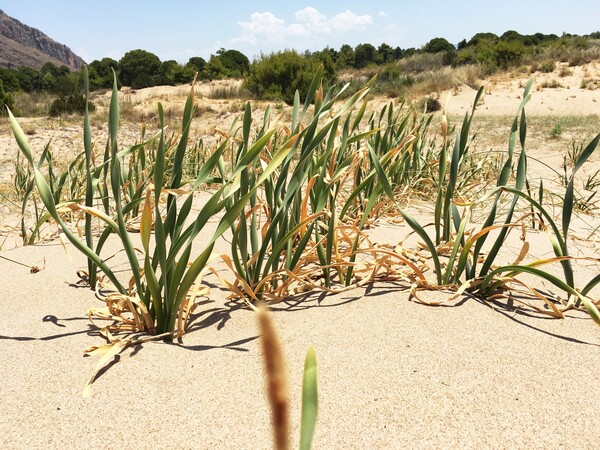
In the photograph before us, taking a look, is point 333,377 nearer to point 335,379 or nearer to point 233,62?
point 335,379

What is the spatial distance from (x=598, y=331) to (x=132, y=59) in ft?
101

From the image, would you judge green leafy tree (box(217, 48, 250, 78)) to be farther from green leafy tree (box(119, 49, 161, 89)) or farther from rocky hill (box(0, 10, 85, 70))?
rocky hill (box(0, 10, 85, 70))

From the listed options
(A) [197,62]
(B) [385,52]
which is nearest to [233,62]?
(A) [197,62]

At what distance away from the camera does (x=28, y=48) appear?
80.2 metres

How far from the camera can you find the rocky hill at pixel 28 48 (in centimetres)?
6781

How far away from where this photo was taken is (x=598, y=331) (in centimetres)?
117

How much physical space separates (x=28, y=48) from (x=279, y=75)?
3135 inches

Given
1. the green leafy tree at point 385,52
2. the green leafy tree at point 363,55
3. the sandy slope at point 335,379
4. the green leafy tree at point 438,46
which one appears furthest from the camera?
the green leafy tree at point 385,52

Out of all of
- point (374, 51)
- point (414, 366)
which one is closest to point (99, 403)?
point (414, 366)

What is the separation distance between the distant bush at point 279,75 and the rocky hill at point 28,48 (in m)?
57.9

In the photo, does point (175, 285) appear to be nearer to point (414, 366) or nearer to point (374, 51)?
point (414, 366)

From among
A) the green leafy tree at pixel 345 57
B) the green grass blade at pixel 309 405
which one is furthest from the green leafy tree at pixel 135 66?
the green grass blade at pixel 309 405

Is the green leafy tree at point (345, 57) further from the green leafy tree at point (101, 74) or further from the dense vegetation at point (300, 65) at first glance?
the green leafy tree at point (101, 74)

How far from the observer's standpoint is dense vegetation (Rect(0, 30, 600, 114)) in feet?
55.3
